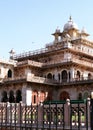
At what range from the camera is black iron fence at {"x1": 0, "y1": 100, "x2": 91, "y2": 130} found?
1145cm

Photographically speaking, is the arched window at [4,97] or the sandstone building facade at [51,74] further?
the arched window at [4,97]

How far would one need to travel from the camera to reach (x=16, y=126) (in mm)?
13930

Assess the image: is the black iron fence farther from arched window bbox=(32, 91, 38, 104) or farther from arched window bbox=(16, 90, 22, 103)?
arched window bbox=(16, 90, 22, 103)

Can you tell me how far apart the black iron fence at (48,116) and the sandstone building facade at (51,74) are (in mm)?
22184

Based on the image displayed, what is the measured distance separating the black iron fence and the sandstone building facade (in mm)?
22184

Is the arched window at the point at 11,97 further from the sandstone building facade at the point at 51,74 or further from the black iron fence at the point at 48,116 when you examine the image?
the black iron fence at the point at 48,116

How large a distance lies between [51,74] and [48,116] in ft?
99.5

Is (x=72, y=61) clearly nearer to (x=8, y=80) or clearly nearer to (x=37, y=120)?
(x=8, y=80)

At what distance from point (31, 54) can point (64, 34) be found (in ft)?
26.5

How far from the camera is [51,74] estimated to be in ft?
142

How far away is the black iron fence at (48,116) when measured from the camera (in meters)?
11.5

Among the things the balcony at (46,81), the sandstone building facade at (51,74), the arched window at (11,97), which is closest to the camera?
the balcony at (46,81)

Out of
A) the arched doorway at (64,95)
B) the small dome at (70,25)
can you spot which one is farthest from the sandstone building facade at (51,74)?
the small dome at (70,25)

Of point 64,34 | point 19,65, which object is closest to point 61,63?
point 19,65
